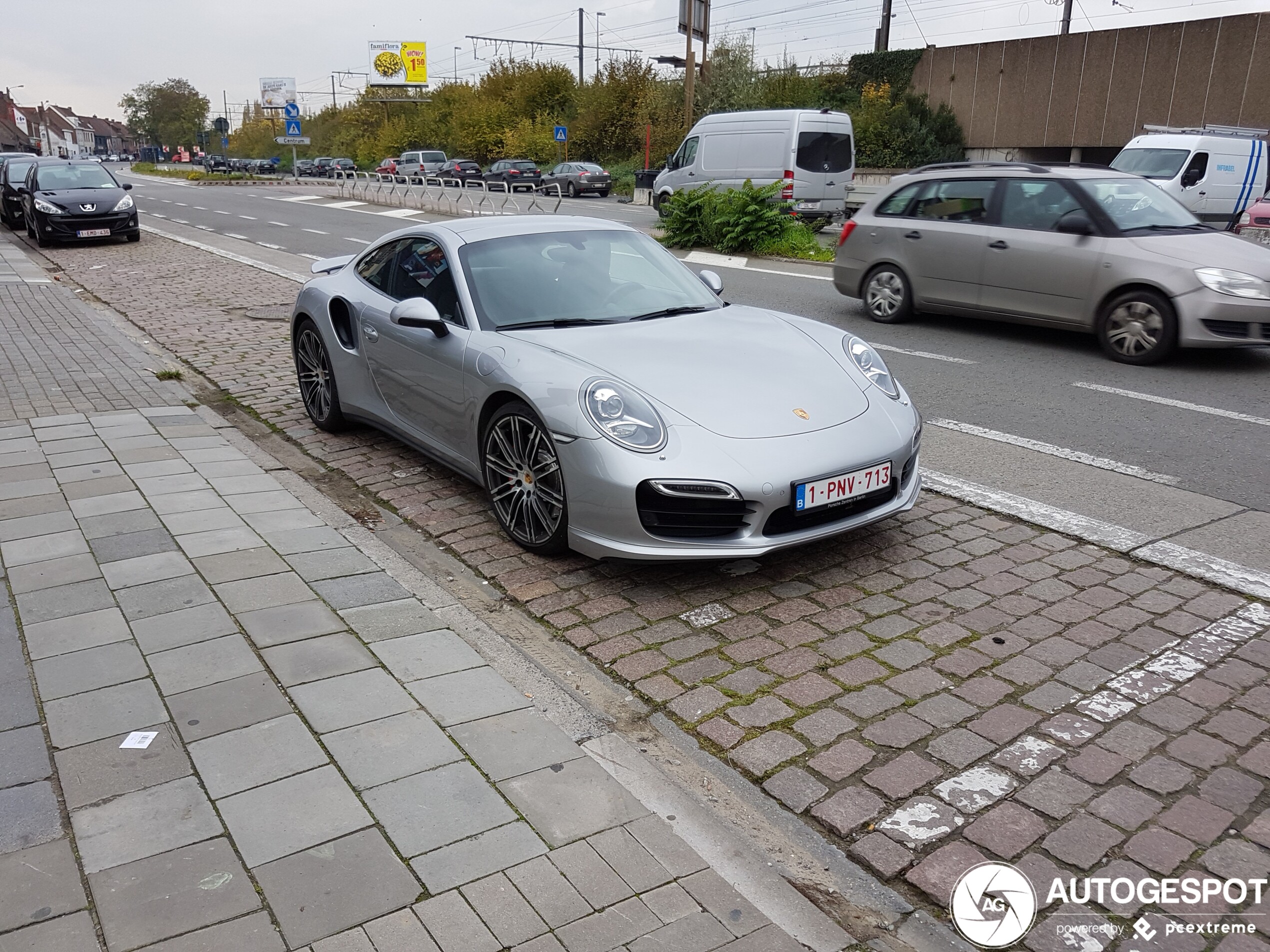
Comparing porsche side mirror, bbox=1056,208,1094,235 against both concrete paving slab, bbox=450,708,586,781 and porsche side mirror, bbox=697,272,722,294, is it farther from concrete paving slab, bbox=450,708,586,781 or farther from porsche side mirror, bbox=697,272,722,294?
concrete paving slab, bbox=450,708,586,781

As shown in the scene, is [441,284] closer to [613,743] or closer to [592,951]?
[613,743]

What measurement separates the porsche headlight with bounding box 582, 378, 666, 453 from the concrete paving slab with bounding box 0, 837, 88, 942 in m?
2.24

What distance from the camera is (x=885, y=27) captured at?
43.8m

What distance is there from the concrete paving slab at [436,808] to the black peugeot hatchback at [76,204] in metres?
18.5

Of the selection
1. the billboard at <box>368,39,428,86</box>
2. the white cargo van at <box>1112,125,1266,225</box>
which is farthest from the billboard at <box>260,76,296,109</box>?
the white cargo van at <box>1112,125,1266,225</box>

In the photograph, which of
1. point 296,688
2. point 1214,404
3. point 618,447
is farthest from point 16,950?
point 1214,404

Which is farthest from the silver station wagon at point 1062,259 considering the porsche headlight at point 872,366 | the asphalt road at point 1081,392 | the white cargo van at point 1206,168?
the white cargo van at point 1206,168

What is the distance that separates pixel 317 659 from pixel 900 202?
8353 millimetres

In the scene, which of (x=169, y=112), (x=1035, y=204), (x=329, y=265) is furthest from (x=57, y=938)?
(x=169, y=112)

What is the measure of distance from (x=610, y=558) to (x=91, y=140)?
722ft

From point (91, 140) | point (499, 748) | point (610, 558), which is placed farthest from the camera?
point (91, 140)

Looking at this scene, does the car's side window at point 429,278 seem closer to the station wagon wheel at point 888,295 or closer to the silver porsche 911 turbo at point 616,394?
the silver porsche 911 turbo at point 616,394

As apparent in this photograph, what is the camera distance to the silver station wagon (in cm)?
787

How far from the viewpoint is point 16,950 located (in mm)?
2193
